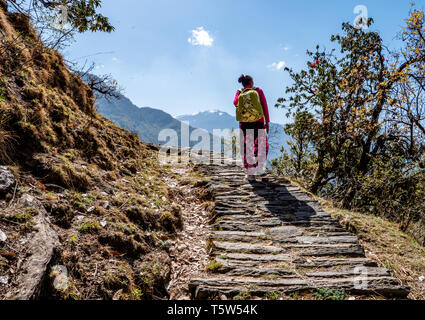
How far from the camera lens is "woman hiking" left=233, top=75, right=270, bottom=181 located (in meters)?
6.35

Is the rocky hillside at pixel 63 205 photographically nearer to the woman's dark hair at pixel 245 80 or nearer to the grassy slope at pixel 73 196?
the grassy slope at pixel 73 196

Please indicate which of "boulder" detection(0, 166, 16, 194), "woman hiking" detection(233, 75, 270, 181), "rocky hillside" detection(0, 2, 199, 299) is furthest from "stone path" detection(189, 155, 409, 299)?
"boulder" detection(0, 166, 16, 194)

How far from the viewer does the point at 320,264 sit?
3859 millimetres

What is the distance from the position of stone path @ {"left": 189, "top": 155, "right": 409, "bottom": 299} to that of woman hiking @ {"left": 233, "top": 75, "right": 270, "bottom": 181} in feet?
3.77

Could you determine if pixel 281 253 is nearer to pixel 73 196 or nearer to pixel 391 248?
Result: pixel 391 248

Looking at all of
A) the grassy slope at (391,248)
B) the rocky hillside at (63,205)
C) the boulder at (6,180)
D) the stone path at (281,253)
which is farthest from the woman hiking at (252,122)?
the boulder at (6,180)

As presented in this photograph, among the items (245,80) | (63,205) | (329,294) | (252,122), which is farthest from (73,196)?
(245,80)

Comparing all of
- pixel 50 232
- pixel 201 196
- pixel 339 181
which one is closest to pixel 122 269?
pixel 50 232

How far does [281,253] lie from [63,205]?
3573mm

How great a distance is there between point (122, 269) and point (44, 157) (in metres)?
2.40

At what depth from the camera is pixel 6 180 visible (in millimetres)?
3090

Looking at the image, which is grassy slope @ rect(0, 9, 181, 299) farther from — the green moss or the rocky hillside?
the green moss

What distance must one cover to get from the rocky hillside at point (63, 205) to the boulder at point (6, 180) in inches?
0.5

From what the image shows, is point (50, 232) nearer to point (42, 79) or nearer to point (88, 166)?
point (88, 166)
